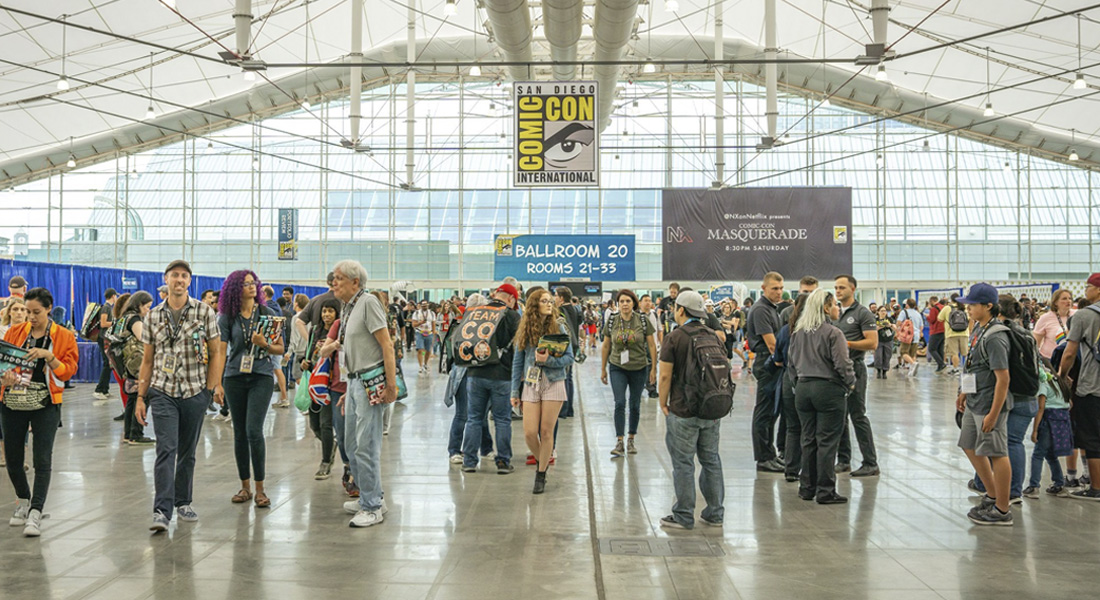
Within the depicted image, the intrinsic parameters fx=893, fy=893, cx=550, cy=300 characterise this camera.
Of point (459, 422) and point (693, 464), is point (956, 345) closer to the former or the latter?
point (459, 422)

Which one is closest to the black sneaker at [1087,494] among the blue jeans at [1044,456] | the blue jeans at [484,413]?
the blue jeans at [1044,456]

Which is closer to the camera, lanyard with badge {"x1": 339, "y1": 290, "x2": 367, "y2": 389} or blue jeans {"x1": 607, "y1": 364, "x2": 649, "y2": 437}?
lanyard with badge {"x1": 339, "y1": 290, "x2": 367, "y2": 389}

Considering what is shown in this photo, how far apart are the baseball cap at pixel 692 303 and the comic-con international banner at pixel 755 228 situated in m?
17.7

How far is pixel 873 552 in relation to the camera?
16.1ft

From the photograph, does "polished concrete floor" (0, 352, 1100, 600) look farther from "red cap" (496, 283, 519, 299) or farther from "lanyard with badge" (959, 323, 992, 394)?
"red cap" (496, 283, 519, 299)

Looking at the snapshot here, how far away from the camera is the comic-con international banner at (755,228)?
76.6 feet

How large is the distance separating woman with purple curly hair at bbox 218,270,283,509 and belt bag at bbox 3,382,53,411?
3.44 ft

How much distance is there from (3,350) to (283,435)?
14.2 ft

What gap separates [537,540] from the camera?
16.8 feet

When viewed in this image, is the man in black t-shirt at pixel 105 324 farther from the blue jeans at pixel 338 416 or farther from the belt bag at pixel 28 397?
the belt bag at pixel 28 397

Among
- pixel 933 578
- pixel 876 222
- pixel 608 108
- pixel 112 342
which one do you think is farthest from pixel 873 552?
pixel 876 222

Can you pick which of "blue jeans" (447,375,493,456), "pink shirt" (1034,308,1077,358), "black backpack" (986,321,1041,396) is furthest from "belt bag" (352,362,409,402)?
"pink shirt" (1034,308,1077,358)

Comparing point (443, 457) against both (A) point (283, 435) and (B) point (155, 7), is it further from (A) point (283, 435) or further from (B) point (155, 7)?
(B) point (155, 7)

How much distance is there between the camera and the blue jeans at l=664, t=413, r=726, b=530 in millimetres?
5445
